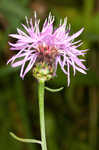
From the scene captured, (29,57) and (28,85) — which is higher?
(29,57)

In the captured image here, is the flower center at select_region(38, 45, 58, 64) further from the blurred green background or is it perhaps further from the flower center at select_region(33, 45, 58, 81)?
the blurred green background

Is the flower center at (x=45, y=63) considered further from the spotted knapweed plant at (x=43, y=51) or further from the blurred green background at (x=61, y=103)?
the blurred green background at (x=61, y=103)

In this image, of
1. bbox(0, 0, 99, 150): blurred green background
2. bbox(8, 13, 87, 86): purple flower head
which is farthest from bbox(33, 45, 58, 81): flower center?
bbox(0, 0, 99, 150): blurred green background

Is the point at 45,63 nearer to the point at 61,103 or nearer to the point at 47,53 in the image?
the point at 47,53

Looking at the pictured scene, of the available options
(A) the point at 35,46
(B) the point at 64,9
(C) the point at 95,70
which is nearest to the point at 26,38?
(A) the point at 35,46

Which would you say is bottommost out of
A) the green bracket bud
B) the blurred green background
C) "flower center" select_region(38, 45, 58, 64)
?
the blurred green background

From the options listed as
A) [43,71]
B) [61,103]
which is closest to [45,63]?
[43,71]

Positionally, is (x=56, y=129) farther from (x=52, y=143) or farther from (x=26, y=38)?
(x=26, y=38)

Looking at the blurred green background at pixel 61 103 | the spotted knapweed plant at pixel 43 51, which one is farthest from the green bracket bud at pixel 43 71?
the blurred green background at pixel 61 103
